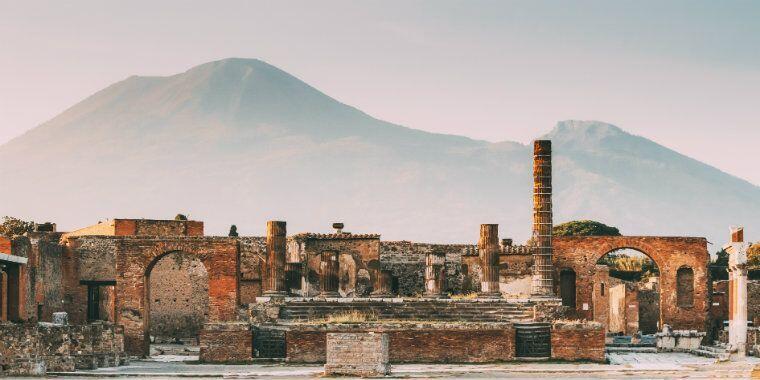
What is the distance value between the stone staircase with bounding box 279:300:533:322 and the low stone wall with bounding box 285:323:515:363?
14.8 feet

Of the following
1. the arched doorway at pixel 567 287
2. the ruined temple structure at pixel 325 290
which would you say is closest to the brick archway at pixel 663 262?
the ruined temple structure at pixel 325 290

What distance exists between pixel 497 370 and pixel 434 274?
1564cm

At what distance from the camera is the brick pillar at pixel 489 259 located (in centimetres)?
5275

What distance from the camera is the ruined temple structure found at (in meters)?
42.8

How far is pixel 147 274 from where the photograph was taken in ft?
167

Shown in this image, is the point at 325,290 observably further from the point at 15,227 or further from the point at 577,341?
the point at 15,227

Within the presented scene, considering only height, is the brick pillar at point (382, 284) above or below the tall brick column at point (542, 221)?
below

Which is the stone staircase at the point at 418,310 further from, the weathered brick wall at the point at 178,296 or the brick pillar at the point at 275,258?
the weathered brick wall at the point at 178,296

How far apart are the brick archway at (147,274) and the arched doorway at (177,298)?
857cm

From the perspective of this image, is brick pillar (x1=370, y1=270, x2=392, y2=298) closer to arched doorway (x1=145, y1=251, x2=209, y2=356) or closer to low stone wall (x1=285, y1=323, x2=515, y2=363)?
arched doorway (x1=145, y1=251, x2=209, y2=356)

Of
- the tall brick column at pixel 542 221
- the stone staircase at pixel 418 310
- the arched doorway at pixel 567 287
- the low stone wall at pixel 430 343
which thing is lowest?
the low stone wall at pixel 430 343

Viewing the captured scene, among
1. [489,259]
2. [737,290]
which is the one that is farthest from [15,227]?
[737,290]

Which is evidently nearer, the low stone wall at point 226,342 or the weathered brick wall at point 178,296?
the low stone wall at point 226,342

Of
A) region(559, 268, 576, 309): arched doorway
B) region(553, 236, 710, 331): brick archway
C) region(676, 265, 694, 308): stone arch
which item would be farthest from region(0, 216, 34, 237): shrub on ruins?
region(676, 265, 694, 308): stone arch
